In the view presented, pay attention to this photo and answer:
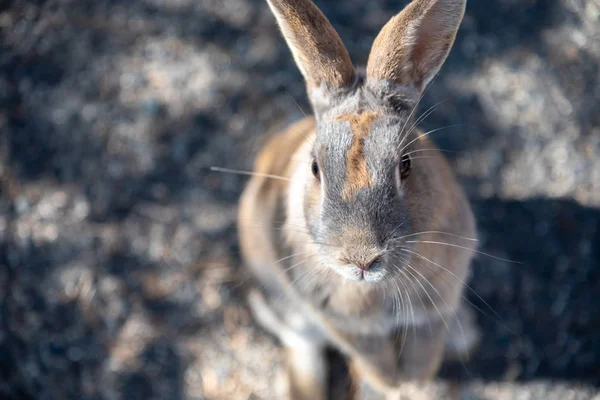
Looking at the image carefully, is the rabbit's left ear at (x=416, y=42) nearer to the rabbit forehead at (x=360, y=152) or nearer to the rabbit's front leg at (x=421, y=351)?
the rabbit forehead at (x=360, y=152)

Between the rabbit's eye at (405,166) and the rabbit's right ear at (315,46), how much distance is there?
0.36 m

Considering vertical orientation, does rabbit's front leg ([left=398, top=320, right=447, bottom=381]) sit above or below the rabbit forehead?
below

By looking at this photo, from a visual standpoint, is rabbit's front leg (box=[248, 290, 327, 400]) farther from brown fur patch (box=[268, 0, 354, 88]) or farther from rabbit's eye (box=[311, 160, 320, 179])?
brown fur patch (box=[268, 0, 354, 88])

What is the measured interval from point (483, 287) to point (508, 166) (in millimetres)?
743

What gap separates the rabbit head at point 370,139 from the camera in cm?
178

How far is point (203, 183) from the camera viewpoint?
3.46m

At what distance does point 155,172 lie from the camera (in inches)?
138

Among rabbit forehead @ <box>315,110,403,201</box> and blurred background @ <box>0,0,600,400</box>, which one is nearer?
rabbit forehead @ <box>315,110,403,201</box>

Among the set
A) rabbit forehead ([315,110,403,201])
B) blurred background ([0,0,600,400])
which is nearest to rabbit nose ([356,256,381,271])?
rabbit forehead ([315,110,403,201])

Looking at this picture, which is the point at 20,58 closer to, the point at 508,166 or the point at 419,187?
the point at 419,187

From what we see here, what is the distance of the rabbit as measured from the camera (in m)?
1.80

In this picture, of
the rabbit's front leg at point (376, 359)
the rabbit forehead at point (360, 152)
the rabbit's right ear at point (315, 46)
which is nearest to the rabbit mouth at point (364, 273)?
the rabbit forehead at point (360, 152)

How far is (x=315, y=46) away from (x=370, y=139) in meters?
0.39

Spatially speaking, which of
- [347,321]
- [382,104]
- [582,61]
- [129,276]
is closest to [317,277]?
[347,321]
